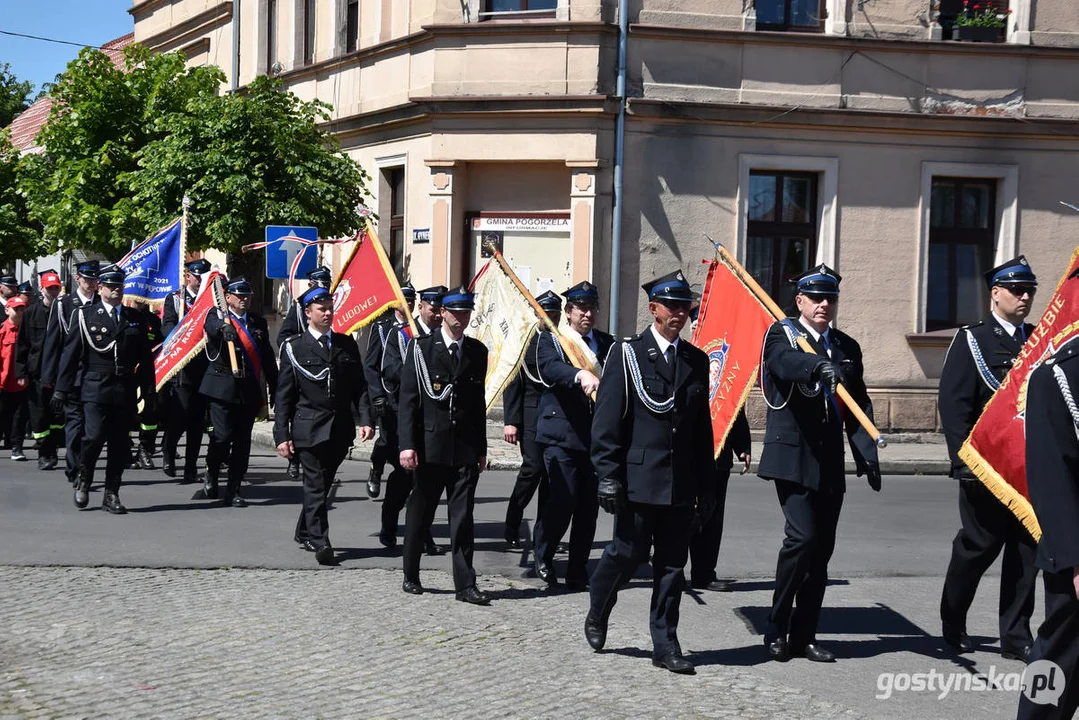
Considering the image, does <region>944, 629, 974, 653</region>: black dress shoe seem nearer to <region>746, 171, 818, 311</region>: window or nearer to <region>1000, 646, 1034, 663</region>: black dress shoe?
<region>1000, 646, 1034, 663</region>: black dress shoe

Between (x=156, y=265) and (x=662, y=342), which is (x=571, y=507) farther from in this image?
(x=156, y=265)

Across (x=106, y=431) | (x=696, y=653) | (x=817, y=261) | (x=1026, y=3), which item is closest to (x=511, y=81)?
(x=817, y=261)

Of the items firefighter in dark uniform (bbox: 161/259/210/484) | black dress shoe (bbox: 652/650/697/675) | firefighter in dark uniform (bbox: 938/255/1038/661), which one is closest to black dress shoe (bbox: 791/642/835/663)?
black dress shoe (bbox: 652/650/697/675)

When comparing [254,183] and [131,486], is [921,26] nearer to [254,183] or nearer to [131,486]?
[254,183]

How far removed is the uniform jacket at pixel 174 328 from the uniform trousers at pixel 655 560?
284 inches

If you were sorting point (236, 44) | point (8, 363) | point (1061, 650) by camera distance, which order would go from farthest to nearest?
point (236, 44) → point (8, 363) → point (1061, 650)

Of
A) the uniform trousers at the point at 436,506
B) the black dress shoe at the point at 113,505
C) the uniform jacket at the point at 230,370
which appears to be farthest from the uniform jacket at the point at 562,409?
the black dress shoe at the point at 113,505

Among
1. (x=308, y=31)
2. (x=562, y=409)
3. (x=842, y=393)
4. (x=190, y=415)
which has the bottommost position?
(x=190, y=415)

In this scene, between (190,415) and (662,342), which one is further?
(190,415)

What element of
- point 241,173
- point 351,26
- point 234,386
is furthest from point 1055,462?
point 351,26

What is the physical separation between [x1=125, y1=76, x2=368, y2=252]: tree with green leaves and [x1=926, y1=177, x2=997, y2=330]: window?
9.26m

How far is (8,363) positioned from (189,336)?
354 centimetres

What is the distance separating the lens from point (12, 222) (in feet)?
113

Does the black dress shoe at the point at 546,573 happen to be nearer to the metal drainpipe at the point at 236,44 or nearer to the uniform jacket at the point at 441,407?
the uniform jacket at the point at 441,407
